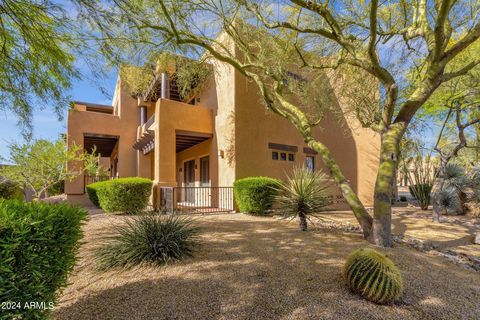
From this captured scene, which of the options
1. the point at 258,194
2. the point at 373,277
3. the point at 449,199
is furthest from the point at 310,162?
the point at 373,277

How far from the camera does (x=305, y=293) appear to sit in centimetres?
331

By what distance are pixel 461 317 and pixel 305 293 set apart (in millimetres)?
1849

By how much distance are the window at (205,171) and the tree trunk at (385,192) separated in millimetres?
8827

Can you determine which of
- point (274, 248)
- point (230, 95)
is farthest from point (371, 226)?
point (230, 95)

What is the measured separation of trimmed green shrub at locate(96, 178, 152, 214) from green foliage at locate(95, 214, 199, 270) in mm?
4937

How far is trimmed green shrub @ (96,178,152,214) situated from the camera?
9.64 m

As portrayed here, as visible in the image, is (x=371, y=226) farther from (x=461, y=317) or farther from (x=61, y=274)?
(x=61, y=274)

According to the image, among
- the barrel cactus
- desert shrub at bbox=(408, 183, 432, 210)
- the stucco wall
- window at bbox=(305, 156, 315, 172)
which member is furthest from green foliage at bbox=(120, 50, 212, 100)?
desert shrub at bbox=(408, 183, 432, 210)

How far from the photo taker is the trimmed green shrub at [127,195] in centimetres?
964

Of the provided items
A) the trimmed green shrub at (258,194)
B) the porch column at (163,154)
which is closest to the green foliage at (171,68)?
the porch column at (163,154)

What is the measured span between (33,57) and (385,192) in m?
8.67

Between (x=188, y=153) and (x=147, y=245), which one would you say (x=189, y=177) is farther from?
(x=147, y=245)

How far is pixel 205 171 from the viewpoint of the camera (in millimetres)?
13555

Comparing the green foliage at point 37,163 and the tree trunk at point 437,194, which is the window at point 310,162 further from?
the green foliage at point 37,163
